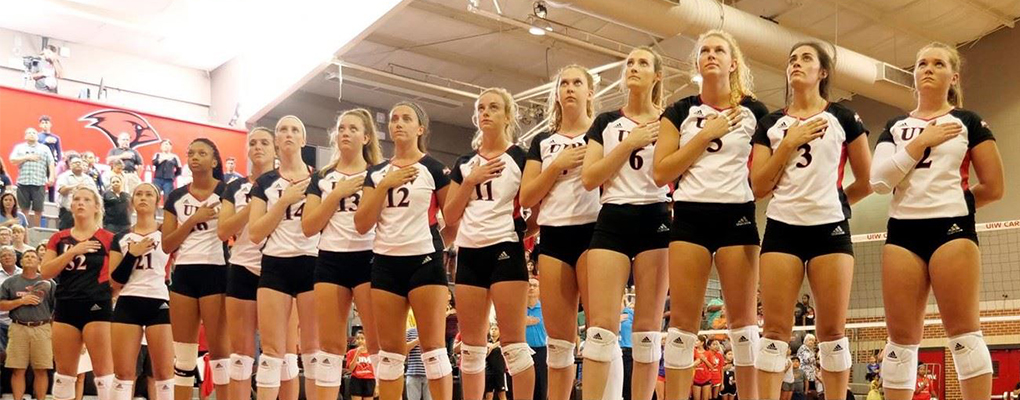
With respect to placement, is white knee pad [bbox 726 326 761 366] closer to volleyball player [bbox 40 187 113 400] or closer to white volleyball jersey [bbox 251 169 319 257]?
white volleyball jersey [bbox 251 169 319 257]

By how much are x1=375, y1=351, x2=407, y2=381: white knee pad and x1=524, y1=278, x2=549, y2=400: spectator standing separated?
3.30 meters

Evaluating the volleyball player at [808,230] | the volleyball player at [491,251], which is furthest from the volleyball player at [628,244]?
the volleyball player at [491,251]

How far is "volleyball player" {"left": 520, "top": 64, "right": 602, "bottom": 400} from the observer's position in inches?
184

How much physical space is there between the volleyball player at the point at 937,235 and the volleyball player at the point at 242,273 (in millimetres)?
3741

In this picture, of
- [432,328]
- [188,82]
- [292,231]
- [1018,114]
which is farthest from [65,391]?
[1018,114]

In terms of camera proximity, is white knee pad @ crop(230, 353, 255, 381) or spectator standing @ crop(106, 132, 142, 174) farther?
spectator standing @ crop(106, 132, 142, 174)

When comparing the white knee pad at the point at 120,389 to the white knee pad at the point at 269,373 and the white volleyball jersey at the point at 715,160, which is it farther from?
the white volleyball jersey at the point at 715,160

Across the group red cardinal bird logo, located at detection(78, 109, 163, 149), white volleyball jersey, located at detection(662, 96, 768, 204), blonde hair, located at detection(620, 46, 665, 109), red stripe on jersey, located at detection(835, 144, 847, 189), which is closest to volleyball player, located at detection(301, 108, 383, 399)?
blonde hair, located at detection(620, 46, 665, 109)

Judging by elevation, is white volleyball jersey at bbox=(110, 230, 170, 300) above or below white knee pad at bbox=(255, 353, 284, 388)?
above

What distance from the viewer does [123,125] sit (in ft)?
60.7

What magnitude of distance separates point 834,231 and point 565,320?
1376 mm

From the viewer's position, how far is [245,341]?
580 centimetres

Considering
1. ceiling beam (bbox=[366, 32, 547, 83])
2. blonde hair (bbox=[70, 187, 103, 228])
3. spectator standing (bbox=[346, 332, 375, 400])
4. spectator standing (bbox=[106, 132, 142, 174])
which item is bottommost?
spectator standing (bbox=[346, 332, 375, 400])

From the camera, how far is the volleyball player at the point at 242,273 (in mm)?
5781
